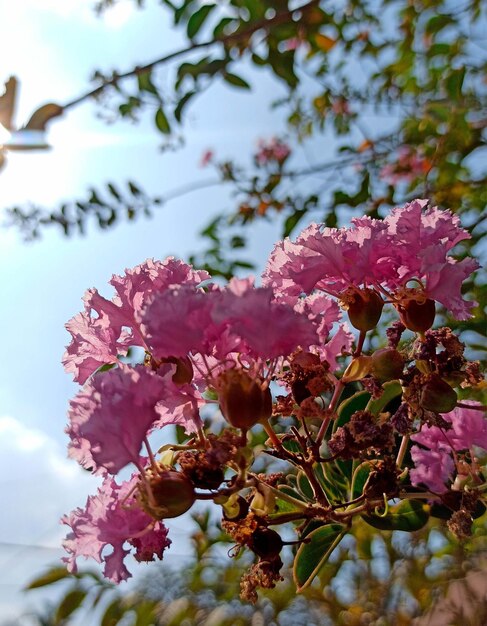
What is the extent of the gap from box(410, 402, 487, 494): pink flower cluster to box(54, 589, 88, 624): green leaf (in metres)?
0.85

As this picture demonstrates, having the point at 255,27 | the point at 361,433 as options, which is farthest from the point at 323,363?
the point at 255,27

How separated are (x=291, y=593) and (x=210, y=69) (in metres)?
1.26

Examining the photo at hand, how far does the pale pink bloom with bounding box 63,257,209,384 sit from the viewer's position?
0.58 m

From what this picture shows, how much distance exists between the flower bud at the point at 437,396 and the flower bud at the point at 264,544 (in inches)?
7.0

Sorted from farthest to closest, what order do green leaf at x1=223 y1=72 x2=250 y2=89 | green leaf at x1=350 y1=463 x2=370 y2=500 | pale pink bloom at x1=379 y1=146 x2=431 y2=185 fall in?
Result: pale pink bloom at x1=379 y1=146 x2=431 y2=185, green leaf at x1=223 y1=72 x2=250 y2=89, green leaf at x1=350 y1=463 x2=370 y2=500

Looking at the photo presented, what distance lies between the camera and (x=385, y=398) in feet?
2.31

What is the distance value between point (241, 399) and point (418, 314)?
202 mm

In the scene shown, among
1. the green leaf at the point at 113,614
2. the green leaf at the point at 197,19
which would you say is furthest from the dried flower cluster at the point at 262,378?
the green leaf at the point at 197,19

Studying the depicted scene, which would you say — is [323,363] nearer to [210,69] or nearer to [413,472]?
[413,472]

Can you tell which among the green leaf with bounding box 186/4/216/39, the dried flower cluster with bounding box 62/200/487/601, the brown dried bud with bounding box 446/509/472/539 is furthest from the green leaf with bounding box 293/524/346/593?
the green leaf with bounding box 186/4/216/39

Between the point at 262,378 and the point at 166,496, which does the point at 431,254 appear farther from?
the point at 166,496

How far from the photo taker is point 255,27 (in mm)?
1301

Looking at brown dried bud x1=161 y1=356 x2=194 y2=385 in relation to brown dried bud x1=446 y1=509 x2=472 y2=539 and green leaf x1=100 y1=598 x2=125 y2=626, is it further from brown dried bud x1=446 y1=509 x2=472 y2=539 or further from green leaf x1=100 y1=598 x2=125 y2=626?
green leaf x1=100 y1=598 x2=125 y2=626

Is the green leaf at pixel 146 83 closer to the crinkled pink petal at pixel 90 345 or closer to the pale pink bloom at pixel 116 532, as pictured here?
the crinkled pink petal at pixel 90 345
